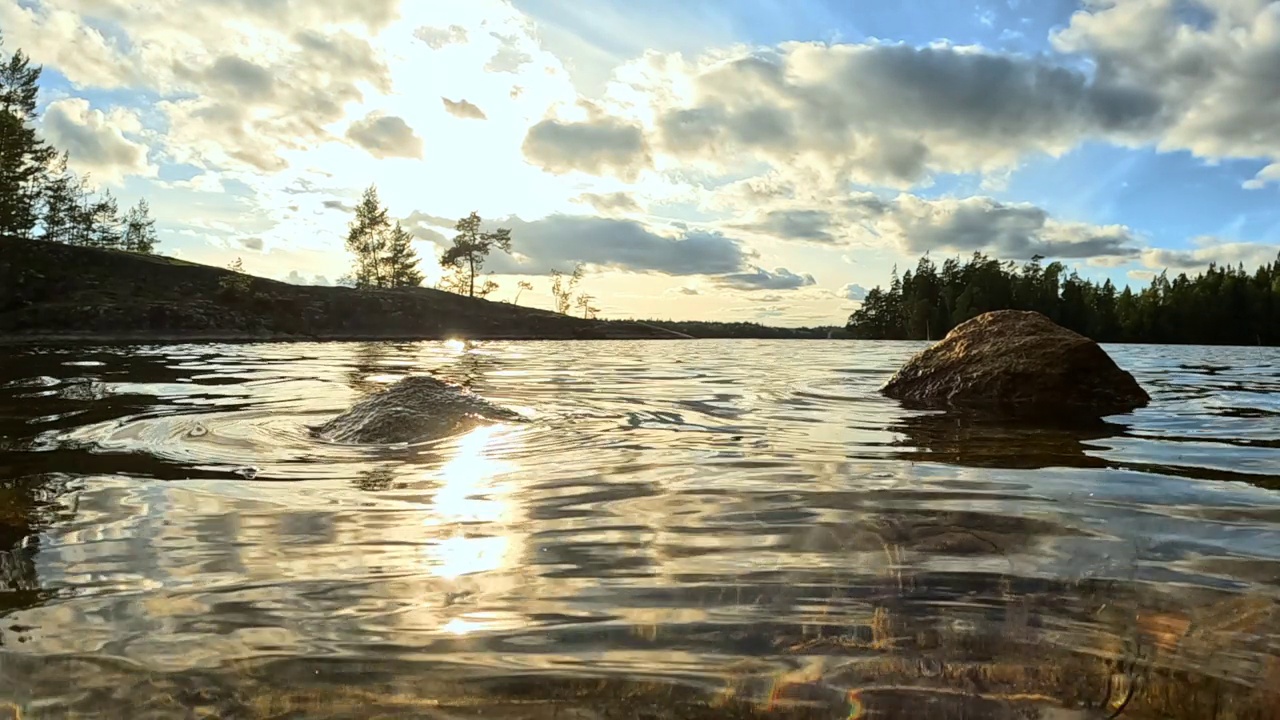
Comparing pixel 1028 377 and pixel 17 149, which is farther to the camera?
pixel 17 149

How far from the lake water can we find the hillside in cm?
4009

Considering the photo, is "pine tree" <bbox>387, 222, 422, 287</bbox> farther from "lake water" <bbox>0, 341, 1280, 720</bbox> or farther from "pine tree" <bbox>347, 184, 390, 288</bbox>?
"lake water" <bbox>0, 341, 1280, 720</bbox>

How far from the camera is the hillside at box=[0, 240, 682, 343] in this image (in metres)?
41.0

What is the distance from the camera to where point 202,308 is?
4953 cm

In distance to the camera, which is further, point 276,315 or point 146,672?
point 276,315

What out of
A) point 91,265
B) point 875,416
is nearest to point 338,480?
point 875,416

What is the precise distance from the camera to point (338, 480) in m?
4.02

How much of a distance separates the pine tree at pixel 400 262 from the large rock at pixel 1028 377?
78.3 m

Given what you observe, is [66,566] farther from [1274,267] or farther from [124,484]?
[1274,267]

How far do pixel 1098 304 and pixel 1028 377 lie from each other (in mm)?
134105

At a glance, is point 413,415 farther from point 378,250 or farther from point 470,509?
point 378,250

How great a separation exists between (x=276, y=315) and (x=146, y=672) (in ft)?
197

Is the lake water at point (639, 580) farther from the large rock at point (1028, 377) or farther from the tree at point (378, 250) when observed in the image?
the tree at point (378, 250)

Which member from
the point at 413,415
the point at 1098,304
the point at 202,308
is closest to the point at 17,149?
the point at 202,308
